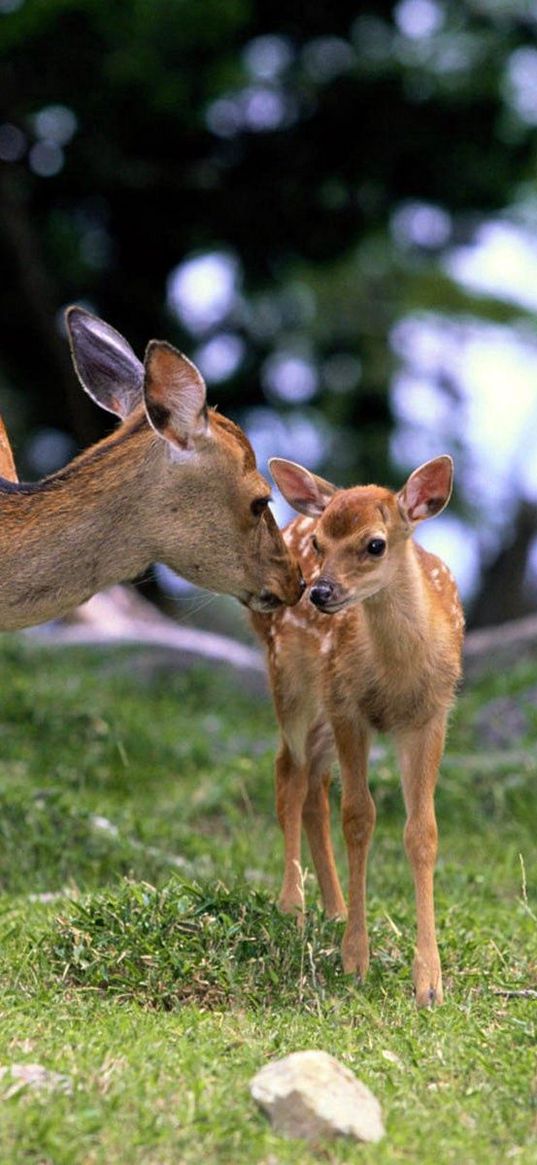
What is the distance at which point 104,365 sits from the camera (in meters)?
6.04

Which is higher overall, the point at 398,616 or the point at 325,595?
the point at 325,595

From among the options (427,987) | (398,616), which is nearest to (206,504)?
(398,616)

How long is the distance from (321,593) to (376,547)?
0.27 metres

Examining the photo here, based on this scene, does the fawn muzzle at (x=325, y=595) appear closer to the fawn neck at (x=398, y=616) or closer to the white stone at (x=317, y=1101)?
the fawn neck at (x=398, y=616)

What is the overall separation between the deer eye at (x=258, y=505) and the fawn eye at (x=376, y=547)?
36cm

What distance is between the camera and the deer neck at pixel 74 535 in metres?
5.53

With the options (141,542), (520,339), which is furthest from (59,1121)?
(520,339)

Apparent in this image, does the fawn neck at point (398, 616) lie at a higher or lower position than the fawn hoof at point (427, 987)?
higher

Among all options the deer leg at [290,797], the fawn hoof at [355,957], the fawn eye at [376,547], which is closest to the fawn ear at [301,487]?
the fawn eye at [376,547]

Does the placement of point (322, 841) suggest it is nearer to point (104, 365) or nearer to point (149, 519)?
point (149, 519)

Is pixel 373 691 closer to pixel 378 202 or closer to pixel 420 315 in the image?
pixel 378 202

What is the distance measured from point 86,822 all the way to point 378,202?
802 centimetres

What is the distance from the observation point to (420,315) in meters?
17.4

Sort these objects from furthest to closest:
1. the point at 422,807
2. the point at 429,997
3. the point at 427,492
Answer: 1. the point at 427,492
2. the point at 422,807
3. the point at 429,997
